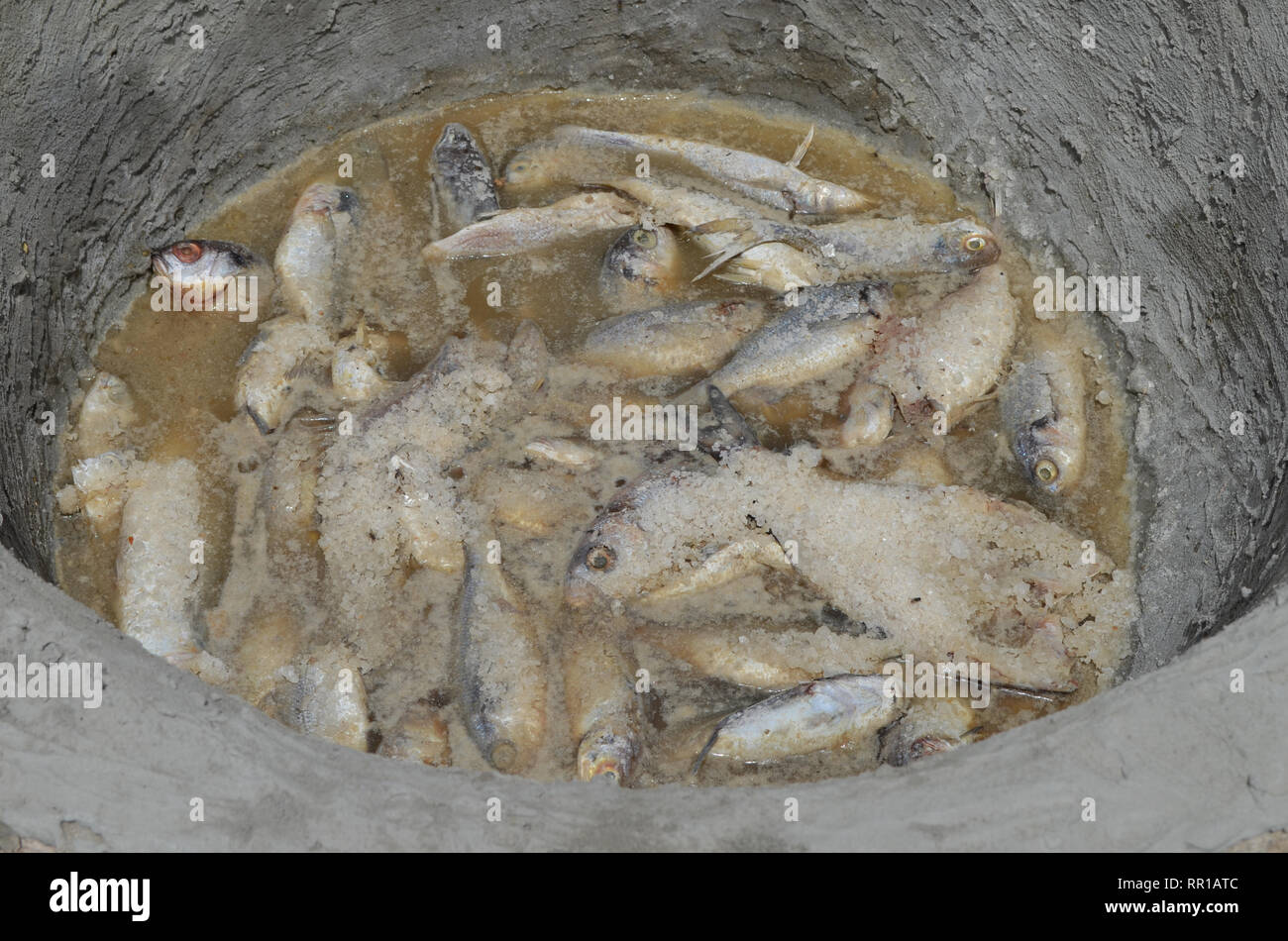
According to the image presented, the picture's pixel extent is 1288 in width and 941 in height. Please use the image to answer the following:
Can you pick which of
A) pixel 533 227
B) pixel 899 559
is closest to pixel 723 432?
pixel 899 559

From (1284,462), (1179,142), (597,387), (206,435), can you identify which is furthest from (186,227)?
(1284,462)

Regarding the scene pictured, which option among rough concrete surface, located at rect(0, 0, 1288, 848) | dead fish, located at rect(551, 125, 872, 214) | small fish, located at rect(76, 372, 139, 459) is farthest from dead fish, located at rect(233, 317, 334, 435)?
dead fish, located at rect(551, 125, 872, 214)

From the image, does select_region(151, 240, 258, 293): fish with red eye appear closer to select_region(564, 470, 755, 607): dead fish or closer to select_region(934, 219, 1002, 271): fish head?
select_region(564, 470, 755, 607): dead fish

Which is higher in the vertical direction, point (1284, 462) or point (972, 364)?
point (972, 364)

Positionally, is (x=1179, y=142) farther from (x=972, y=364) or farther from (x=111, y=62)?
(x=111, y=62)

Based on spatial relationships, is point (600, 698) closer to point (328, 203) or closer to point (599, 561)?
point (599, 561)

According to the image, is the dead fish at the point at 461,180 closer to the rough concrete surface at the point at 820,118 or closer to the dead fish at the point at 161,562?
the rough concrete surface at the point at 820,118
